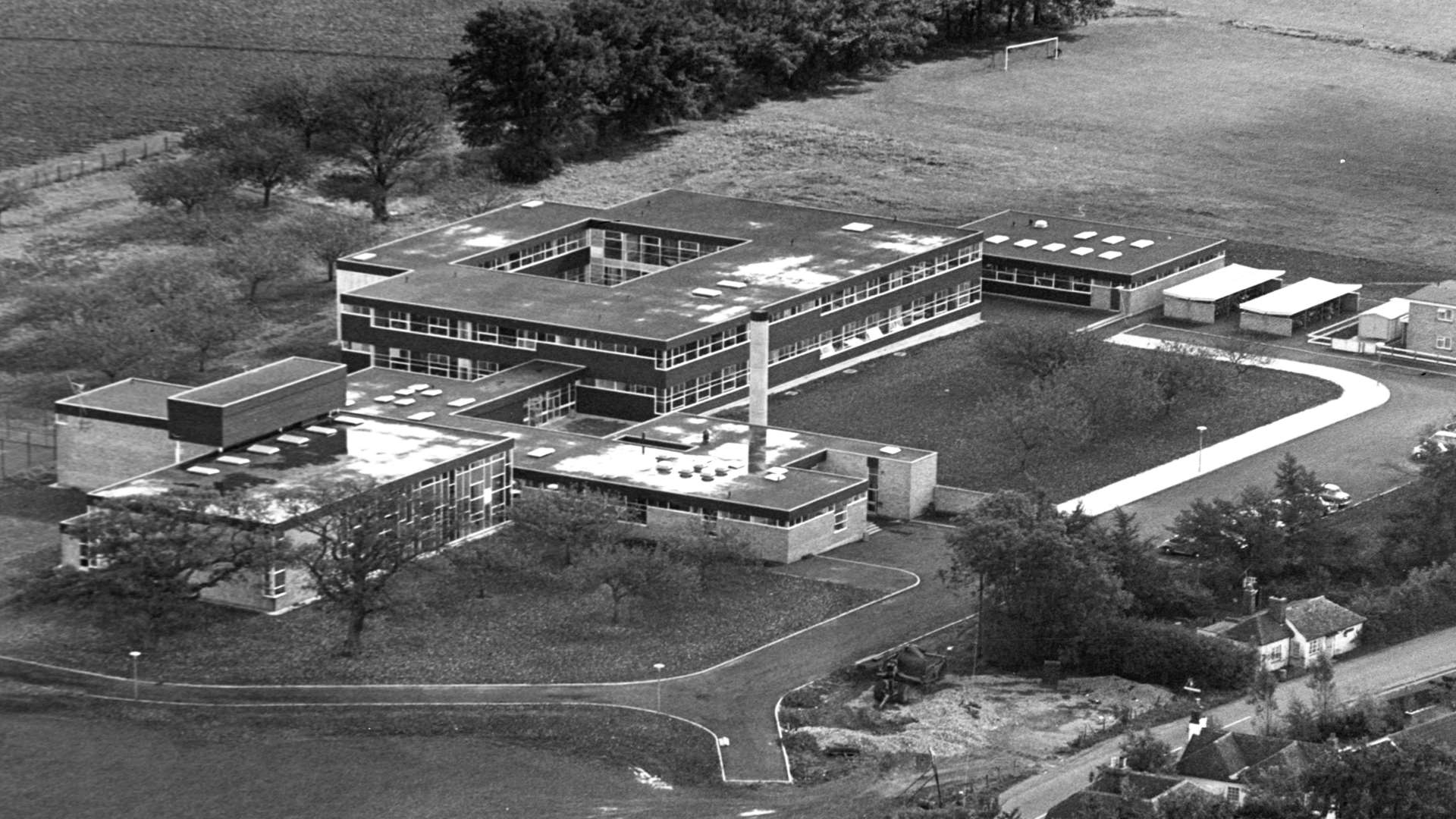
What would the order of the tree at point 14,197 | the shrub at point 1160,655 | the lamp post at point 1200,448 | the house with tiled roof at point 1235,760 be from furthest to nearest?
the tree at point 14,197, the lamp post at point 1200,448, the shrub at point 1160,655, the house with tiled roof at point 1235,760

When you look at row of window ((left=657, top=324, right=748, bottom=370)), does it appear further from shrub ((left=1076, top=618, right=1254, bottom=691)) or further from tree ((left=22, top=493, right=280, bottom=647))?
shrub ((left=1076, top=618, right=1254, bottom=691))

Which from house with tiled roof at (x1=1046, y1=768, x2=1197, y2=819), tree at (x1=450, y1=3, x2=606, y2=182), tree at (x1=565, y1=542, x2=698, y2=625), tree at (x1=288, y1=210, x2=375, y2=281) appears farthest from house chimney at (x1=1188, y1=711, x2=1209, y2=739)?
tree at (x1=450, y1=3, x2=606, y2=182)

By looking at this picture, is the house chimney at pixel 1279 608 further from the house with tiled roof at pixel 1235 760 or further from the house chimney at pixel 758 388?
the house chimney at pixel 758 388

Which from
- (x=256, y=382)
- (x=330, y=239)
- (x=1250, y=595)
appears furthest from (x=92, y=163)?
(x=1250, y=595)

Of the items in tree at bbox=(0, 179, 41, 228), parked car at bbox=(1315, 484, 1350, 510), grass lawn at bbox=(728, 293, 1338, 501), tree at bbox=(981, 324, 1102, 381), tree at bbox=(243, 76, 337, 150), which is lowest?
grass lawn at bbox=(728, 293, 1338, 501)

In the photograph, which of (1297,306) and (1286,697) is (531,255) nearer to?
(1297,306)

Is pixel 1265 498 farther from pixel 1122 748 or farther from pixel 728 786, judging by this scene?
pixel 728 786

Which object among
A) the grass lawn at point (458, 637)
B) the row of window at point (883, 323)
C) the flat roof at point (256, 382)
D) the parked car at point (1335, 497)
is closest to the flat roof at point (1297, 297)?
the row of window at point (883, 323)
